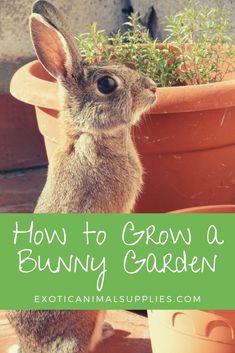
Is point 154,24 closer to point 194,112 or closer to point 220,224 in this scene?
point 194,112

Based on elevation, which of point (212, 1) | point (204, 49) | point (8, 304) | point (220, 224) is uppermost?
point (212, 1)

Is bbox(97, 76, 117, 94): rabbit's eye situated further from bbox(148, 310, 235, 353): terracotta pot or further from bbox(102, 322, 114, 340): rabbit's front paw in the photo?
bbox(102, 322, 114, 340): rabbit's front paw

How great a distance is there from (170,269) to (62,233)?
331mm

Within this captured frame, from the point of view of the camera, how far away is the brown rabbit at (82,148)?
2393 mm

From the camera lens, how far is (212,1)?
11.6ft

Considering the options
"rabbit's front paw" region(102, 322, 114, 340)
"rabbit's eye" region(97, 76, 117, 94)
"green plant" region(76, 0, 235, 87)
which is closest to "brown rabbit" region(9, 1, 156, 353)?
"rabbit's eye" region(97, 76, 117, 94)

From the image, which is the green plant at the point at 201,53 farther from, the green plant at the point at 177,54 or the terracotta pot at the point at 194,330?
the terracotta pot at the point at 194,330

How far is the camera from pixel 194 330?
2281mm

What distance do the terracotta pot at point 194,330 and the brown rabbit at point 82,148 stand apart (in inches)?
8.6

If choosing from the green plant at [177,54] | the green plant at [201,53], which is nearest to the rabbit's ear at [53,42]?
the green plant at [177,54]

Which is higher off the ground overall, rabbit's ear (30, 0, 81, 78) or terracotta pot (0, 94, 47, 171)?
rabbit's ear (30, 0, 81, 78)

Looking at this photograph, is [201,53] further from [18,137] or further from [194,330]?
[18,137]

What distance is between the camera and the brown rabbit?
2.39 m

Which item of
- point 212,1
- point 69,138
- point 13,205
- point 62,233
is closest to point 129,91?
point 69,138
